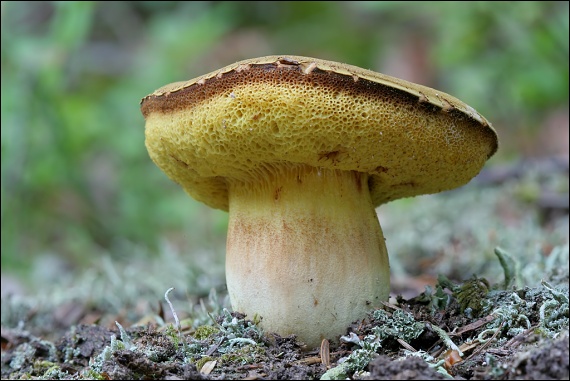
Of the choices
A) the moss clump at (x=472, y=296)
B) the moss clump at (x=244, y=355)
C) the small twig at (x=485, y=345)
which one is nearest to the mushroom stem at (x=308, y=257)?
the moss clump at (x=244, y=355)

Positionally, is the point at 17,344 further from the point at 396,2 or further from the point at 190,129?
the point at 396,2

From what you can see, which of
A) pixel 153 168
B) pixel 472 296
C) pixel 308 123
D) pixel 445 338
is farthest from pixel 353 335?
pixel 153 168

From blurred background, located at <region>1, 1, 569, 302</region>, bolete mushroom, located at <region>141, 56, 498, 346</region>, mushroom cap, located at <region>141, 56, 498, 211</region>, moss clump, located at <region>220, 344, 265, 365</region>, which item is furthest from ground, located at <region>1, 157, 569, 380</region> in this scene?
mushroom cap, located at <region>141, 56, 498, 211</region>

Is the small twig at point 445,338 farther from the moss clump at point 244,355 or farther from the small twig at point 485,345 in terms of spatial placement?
the moss clump at point 244,355

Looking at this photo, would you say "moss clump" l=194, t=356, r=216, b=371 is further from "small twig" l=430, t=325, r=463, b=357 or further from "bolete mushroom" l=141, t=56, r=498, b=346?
"small twig" l=430, t=325, r=463, b=357

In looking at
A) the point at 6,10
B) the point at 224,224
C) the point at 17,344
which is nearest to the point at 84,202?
the point at 224,224
